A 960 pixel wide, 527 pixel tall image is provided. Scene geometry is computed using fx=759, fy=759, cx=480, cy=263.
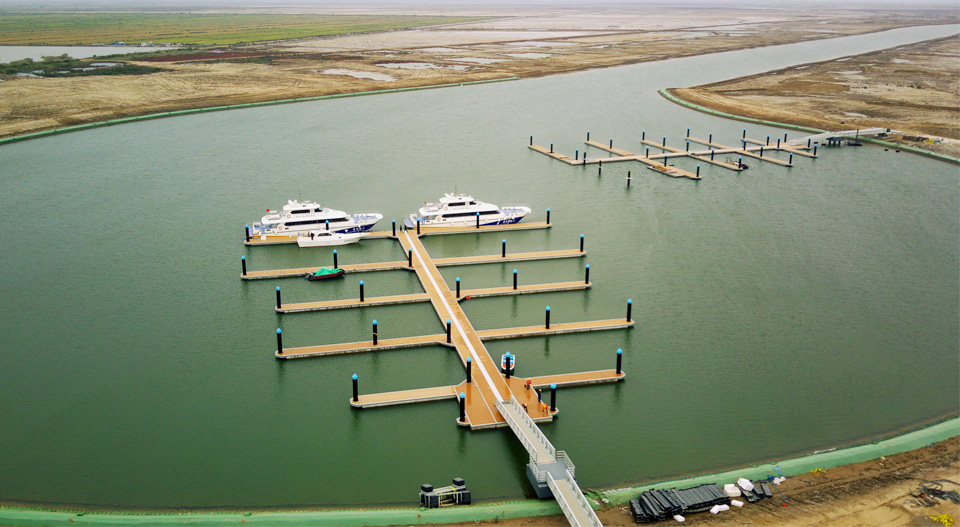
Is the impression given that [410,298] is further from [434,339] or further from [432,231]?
[432,231]

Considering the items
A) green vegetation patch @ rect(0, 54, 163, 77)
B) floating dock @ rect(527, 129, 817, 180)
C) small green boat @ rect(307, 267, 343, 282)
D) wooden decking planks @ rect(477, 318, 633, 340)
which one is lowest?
wooden decking planks @ rect(477, 318, 633, 340)

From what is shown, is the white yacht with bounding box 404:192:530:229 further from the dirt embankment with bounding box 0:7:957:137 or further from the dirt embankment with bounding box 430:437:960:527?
the dirt embankment with bounding box 0:7:957:137

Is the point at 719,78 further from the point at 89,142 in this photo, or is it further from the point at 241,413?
the point at 241,413

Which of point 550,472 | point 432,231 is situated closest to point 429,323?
point 432,231

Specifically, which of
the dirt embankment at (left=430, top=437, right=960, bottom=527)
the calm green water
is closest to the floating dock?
the calm green water

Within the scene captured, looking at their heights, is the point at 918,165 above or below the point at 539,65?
below

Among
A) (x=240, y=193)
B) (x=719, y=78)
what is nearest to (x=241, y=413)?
(x=240, y=193)

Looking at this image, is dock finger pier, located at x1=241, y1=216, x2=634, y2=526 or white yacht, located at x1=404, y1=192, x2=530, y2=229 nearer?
dock finger pier, located at x1=241, y1=216, x2=634, y2=526
